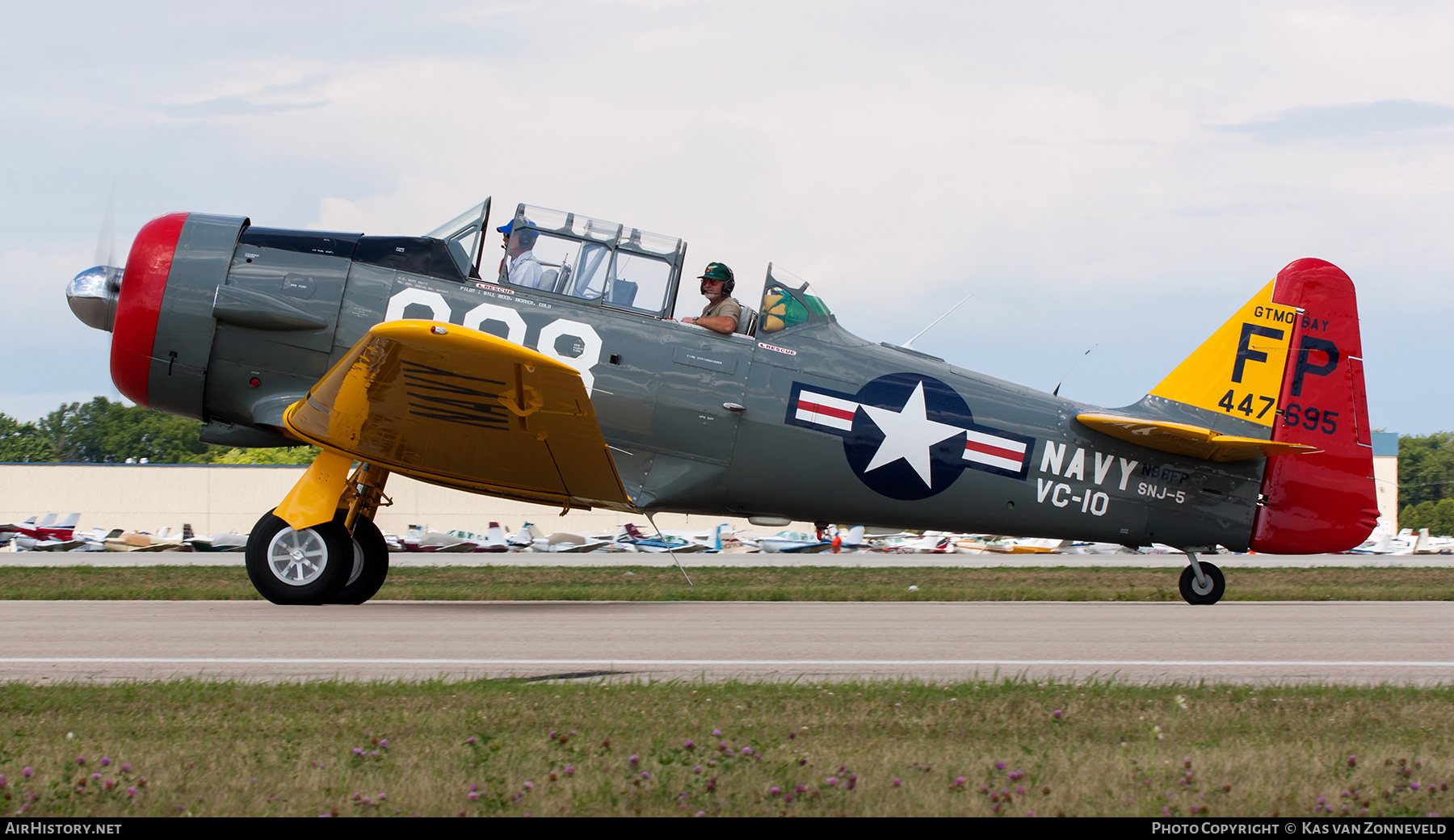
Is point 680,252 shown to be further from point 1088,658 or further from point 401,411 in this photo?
point 1088,658

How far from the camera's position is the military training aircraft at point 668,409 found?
8.96m

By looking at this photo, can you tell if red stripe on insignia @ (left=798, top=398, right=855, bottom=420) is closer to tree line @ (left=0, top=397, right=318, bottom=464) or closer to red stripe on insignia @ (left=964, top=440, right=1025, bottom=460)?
red stripe on insignia @ (left=964, top=440, right=1025, bottom=460)

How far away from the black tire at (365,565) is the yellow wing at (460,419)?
69 centimetres

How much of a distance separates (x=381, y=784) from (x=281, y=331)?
21.1 feet

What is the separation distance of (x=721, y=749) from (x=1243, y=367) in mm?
8568

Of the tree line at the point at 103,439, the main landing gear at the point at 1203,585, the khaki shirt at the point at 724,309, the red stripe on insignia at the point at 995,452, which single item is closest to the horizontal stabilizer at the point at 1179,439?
the red stripe on insignia at the point at 995,452

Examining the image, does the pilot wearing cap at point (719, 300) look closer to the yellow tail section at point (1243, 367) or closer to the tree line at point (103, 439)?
the yellow tail section at point (1243, 367)

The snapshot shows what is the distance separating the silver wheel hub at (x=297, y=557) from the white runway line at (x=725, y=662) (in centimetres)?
269

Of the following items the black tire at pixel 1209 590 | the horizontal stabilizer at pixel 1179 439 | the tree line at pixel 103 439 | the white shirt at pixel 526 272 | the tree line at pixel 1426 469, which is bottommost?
the tree line at pixel 103 439

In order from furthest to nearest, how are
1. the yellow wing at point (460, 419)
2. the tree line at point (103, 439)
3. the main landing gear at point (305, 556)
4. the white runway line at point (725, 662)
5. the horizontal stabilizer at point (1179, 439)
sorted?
the tree line at point (103, 439), the horizontal stabilizer at point (1179, 439), the main landing gear at point (305, 556), the yellow wing at point (460, 419), the white runway line at point (725, 662)

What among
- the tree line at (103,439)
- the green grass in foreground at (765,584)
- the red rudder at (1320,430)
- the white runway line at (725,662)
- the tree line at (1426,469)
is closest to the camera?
the white runway line at (725,662)

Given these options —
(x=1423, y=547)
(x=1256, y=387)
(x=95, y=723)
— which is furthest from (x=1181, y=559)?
(x=95, y=723)

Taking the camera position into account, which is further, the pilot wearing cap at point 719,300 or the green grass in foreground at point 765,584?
the green grass in foreground at point 765,584

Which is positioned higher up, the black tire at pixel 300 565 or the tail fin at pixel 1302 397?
the tail fin at pixel 1302 397
